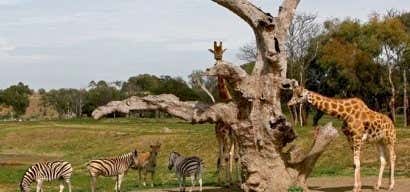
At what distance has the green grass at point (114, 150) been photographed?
2714 cm

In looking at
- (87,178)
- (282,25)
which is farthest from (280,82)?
(87,178)

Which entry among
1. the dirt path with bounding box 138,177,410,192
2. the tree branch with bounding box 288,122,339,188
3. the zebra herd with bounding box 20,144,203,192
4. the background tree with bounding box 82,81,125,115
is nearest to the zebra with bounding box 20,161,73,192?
the zebra herd with bounding box 20,144,203,192

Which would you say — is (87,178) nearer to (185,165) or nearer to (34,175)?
(34,175)

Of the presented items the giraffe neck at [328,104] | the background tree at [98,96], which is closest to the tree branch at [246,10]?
the giraffe neck at [328,104]

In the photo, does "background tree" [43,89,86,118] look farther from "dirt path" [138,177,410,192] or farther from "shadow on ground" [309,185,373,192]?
"shadow on ground" [309,185,373,192]

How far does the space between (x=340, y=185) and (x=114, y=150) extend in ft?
85.0

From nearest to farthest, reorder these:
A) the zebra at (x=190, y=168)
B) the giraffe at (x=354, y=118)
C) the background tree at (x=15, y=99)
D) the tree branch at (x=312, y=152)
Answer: the tree branch at (x=312, y=152) → the giraffe at (x=354, y=118) → the zebra at (x=190, y=168) → the background tree at (x=15, y=99)

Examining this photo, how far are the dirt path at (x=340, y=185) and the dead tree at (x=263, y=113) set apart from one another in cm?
148

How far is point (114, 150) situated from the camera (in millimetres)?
44062

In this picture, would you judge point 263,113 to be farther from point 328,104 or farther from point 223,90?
point 223,90

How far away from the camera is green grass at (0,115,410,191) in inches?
1069

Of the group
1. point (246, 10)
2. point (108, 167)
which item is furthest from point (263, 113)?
point (108, 167)

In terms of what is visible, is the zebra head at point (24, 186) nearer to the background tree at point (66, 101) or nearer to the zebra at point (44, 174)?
the zebra at point (44, 174)

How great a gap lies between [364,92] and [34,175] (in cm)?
4624
